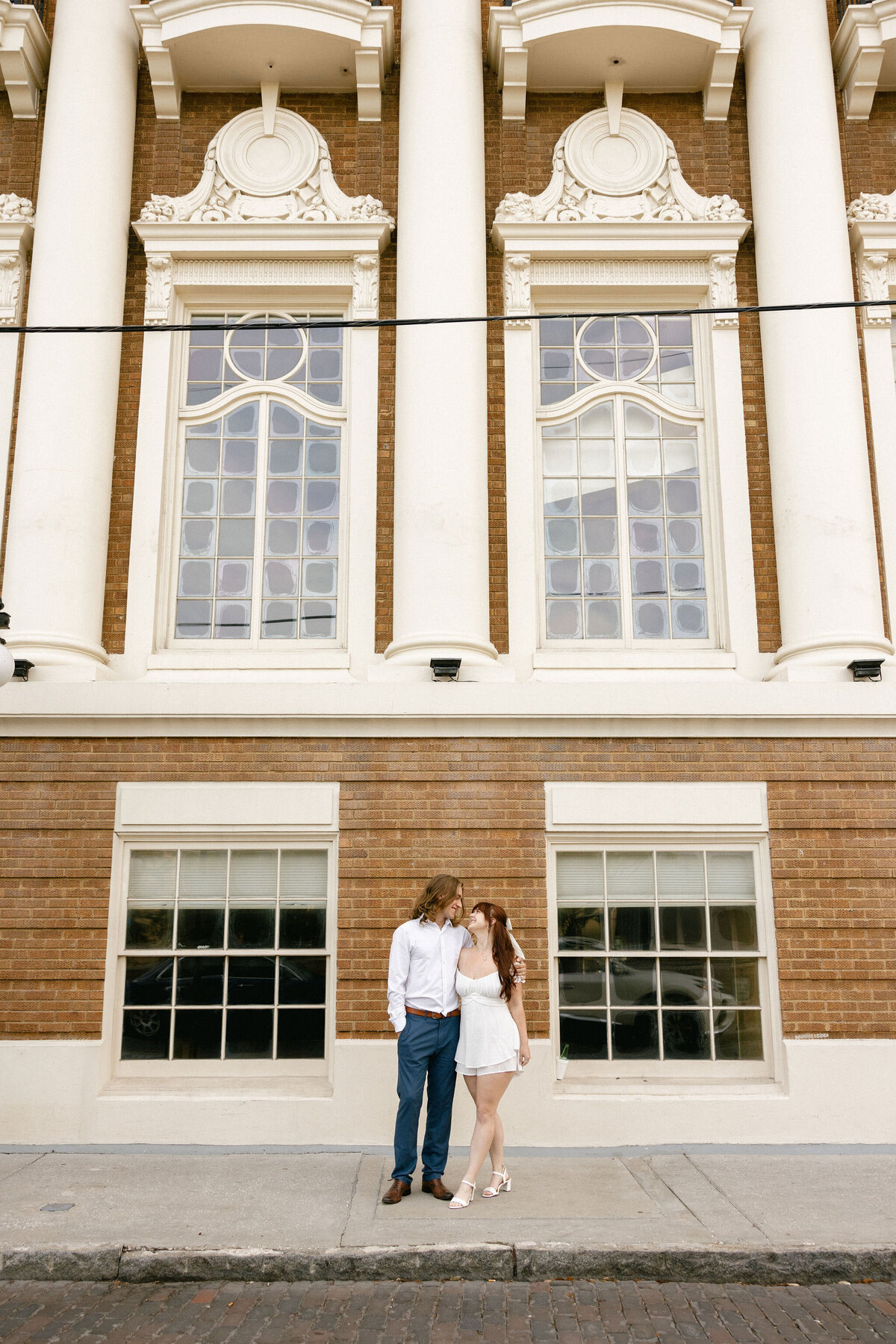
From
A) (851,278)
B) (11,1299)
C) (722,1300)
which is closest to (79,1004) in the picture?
(11,1299)

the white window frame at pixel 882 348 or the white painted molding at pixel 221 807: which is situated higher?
the white window frame at pixel 882 348

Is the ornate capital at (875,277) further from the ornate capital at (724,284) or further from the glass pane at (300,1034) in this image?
the glass pane at (300,1034)

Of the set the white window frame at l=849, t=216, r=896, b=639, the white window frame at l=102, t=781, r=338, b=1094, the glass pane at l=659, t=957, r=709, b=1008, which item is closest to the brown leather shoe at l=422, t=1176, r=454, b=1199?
the white window frame at l=102, t=781, r=338, b=1094

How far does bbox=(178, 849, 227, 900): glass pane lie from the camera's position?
7969 mm

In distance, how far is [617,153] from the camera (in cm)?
953

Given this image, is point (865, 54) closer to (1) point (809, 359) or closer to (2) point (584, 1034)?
(1) point (809, 359)

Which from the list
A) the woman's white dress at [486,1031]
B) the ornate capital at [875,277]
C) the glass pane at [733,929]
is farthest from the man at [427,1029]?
the ornate capital at [875,277]

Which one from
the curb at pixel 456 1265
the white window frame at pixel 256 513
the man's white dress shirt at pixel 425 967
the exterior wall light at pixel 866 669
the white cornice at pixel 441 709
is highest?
the white window frame at pixel 256 513

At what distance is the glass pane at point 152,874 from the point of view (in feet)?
26.1

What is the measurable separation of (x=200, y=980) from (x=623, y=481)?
18.1ft

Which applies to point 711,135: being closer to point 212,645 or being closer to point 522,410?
point 522,410

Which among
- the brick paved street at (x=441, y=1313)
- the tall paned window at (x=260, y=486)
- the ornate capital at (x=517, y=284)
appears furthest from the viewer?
the ornate capital at (x=517, y=284)

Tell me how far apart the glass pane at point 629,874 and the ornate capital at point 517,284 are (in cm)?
478

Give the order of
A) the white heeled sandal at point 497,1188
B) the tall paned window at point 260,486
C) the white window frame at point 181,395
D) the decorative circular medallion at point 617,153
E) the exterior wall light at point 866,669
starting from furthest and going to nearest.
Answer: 1. the decorative circular medallion at point 617,153
2. the tall paned window at point 260,486
3. the white window frame at point 181,395
4. the exterior wall light at point 866,669
5. the white heeled sandal at point 497,1188
